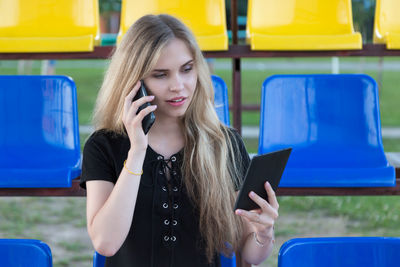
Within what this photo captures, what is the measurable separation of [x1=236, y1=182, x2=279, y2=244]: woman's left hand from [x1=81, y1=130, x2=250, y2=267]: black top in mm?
205

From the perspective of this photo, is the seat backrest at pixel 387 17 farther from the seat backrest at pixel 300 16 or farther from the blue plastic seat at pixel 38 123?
the blue plastic seat at pixel 38 123

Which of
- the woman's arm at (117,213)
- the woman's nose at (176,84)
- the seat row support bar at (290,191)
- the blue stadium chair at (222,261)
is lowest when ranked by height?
the blue stadium chair at (222,261)

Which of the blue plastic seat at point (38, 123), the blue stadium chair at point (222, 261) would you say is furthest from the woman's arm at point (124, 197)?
the blue plastic seat at point (38, 123)

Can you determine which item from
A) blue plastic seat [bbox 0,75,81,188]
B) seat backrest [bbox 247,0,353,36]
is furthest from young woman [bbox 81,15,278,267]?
seat backrest [bbox 247,0,353,36]

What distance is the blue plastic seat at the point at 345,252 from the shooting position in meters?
1.29

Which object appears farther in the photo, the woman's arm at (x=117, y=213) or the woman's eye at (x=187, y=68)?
the woman's eye at (x=187, y=68)

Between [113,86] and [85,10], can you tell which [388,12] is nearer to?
[85,10]

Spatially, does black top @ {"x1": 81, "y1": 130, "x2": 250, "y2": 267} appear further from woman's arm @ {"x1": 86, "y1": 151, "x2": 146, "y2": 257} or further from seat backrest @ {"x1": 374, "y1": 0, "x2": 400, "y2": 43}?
seat backrest @ {"x1": 374, "y1": 0, "x2": 400, "y2": 43}

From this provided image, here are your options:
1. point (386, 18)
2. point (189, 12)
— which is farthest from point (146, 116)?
point (386, 18)

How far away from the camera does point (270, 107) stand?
2178mm

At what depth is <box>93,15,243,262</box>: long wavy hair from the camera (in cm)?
136

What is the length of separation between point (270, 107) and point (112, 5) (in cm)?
382

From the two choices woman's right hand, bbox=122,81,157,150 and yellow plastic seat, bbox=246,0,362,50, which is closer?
woman's right hand, bbox=122,81,157,150

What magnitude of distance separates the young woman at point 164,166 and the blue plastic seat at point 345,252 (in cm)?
9
